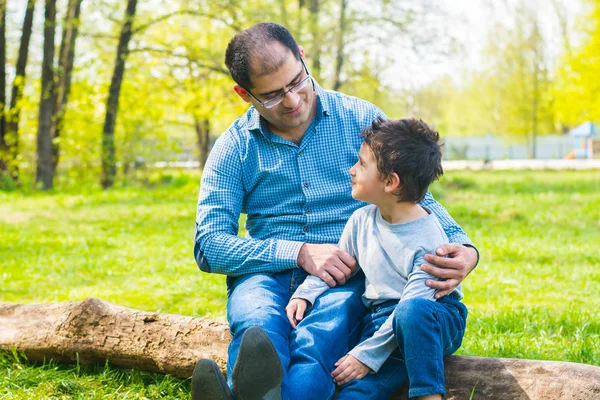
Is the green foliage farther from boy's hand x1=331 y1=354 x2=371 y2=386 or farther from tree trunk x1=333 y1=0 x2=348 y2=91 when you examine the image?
boy's hand x1=331 y1=354 x2=371 y2=386

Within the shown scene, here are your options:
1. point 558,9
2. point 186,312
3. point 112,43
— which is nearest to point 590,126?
point 558,9

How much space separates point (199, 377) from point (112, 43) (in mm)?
19159

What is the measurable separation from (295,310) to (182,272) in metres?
3.82

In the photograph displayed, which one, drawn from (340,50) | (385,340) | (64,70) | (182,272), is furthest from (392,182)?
(340,50)

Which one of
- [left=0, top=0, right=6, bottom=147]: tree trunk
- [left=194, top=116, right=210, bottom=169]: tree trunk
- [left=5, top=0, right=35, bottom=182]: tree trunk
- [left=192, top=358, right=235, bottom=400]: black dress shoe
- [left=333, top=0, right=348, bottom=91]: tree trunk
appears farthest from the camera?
[left=194, top=116, right=210, bottom=169]: tree trunk

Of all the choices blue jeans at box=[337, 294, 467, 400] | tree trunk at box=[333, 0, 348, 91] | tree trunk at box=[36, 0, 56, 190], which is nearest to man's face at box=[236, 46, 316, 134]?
blue jeans at box=[337, 294, 467, 400]

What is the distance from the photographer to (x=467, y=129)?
155 feet

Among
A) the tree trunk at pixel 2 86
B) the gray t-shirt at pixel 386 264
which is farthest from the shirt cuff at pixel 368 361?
the tree trunk at pixel 2 86

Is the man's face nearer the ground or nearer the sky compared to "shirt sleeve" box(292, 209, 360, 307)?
nearer the sky

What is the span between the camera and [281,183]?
131 inches

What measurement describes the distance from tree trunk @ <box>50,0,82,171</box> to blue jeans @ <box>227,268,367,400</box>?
1418cm

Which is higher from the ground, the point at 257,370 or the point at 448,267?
the point at 448,267

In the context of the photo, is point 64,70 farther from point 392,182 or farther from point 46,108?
point 392,182

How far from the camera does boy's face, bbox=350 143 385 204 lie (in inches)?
111
